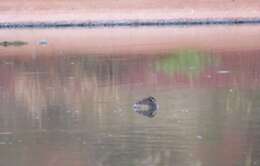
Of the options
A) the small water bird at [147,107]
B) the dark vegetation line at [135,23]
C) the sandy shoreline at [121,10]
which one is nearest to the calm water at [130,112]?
the small water bird at [147,107]

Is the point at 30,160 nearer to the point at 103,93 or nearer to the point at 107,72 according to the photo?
the point at 103,93

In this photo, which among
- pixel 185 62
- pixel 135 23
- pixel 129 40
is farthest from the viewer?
pixel 135 23

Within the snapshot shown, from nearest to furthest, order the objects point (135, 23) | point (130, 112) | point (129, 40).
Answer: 1. point (130, 112)
2. point (129, 40)
3. point (135, 23)

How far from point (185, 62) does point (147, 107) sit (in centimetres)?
831

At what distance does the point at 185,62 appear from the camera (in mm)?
23281

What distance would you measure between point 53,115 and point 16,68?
8.31 metres

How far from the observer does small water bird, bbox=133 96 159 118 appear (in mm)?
14906

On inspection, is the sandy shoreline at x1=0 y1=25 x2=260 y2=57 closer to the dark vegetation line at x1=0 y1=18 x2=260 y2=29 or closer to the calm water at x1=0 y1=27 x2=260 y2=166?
the dark vegetation line at x1=0 y1=18 x2=260 y2=29

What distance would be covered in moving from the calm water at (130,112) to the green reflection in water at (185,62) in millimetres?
41

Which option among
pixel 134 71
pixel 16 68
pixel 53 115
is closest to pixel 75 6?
pixel 16 68

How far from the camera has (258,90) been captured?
1694 centimetres

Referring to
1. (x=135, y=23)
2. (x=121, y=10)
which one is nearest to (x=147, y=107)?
(x=135, y=23)

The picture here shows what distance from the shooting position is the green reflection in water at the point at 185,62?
21516mm

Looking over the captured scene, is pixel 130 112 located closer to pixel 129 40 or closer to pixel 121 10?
pixel 129 40
